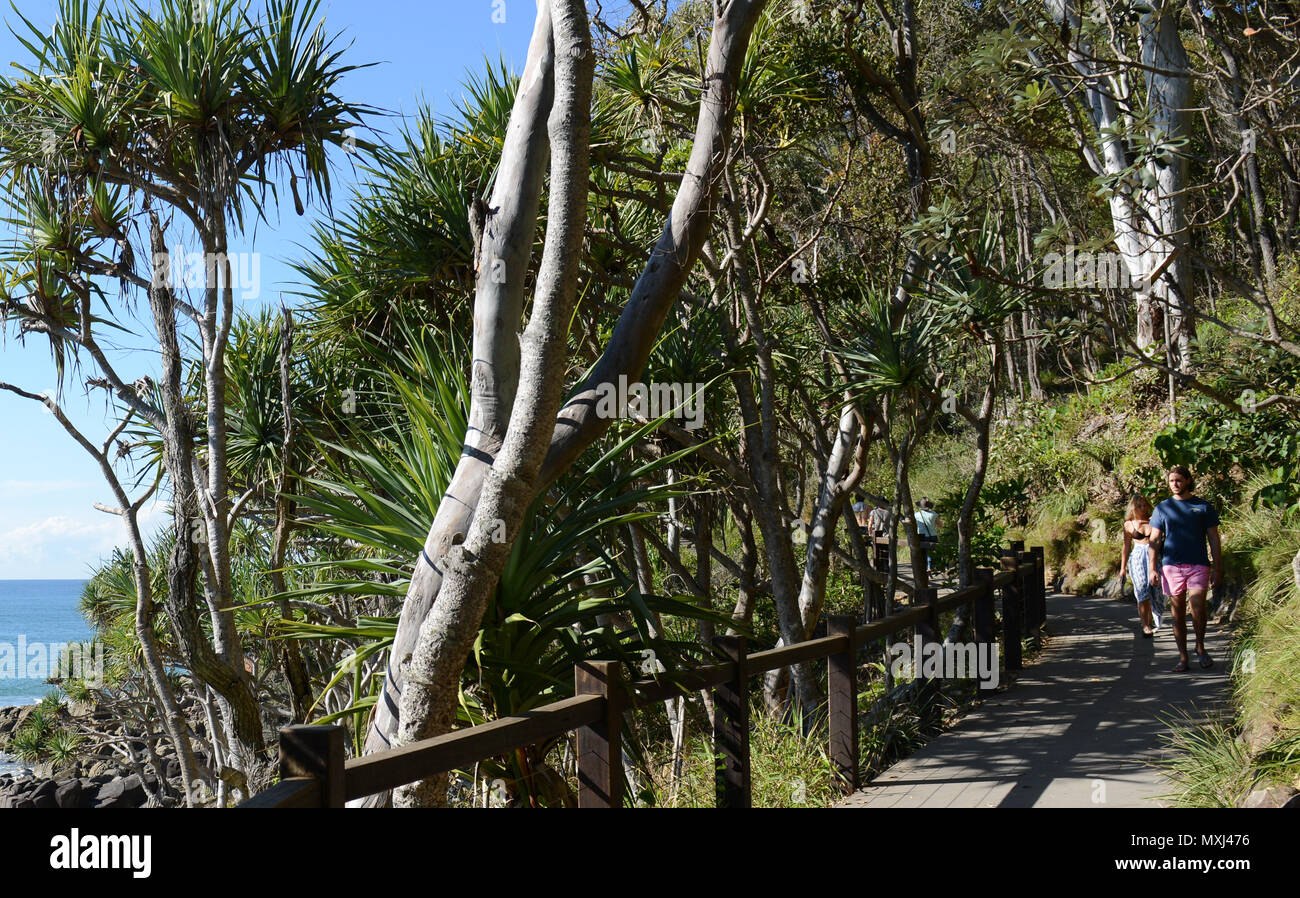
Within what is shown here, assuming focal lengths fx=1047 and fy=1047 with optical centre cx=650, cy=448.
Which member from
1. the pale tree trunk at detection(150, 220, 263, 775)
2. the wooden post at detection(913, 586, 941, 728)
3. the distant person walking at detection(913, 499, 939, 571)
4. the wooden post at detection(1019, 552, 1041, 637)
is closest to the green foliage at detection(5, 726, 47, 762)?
the distant person walking at detection(913, 499, 939, 571)

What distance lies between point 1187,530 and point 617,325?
5.69m

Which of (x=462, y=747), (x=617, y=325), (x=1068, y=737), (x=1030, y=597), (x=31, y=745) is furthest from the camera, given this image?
(x=31, y=745)

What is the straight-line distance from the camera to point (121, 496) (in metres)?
8.18

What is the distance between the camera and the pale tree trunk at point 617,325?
403cm

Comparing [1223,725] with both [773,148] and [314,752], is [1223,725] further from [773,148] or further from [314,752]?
[314,752]

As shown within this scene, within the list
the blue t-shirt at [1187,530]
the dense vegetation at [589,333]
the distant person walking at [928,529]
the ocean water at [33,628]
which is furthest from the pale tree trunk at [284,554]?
the ocean water at [33,628]

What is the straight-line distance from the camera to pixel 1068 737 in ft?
21.3

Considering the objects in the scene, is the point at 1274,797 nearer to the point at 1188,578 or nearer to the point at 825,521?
the point at 825,521

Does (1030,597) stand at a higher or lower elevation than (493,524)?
lower

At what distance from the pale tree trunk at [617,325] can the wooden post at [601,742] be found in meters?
0.68

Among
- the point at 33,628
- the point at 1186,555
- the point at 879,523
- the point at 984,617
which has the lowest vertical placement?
the point at 33,628

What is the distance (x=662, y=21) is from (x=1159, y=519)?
5531 mm

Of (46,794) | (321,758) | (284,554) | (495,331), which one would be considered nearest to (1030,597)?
(284,554)

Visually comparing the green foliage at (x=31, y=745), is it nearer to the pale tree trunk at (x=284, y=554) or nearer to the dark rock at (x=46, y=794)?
the dark rock at (x=46, y=794)
